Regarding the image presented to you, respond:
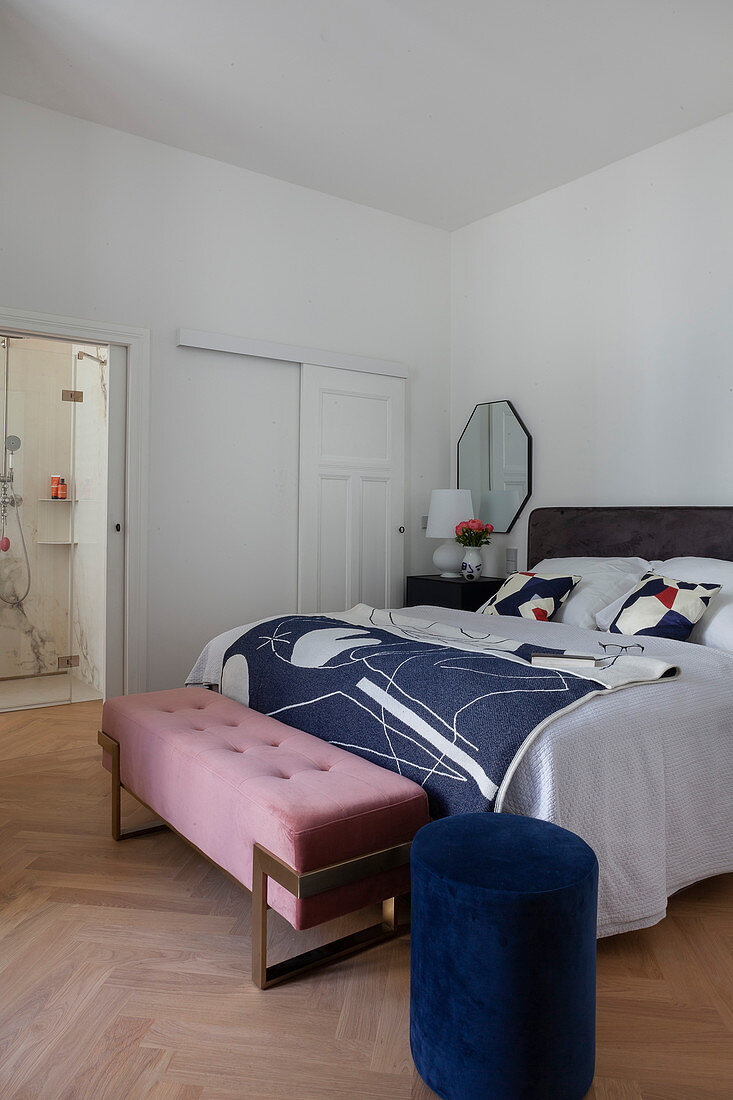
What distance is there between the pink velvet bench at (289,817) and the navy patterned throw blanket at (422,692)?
9cm

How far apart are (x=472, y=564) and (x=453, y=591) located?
0.88 feet

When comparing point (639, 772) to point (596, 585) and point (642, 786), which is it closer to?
point (642, 786)

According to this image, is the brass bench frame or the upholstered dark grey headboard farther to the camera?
the upholstered dark grey headboard

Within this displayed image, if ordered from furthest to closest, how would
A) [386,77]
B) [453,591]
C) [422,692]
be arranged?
1. [453,591]
2. [386,77]
3. [422,692]

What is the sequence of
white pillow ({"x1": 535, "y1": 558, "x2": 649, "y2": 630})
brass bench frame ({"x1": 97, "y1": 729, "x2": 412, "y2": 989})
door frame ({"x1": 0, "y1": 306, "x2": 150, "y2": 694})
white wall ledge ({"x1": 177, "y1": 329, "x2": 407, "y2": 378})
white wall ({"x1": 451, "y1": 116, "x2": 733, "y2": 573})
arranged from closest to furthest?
brass bench frame ({"x1": 97, "y1": 729, "x2": 412, "y2": 989}) < white pillow ({"x1": 535, "y1": 558, "x2": 649, "y2": 630}) < white wall ({"x1": 451, "y1": 116, "x2": 733, "y2": 573}) < door frame ({"x1": 0, "y1": 306, "x2": 150, "y2": 694}) < white wall ledge ({"x1": 177, "y1": 329, "x2": 407, "y2": 378})

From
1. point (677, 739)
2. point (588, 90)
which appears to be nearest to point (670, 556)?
point (677, 739)

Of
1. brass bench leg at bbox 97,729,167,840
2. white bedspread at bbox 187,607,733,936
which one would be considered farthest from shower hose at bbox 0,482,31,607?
white bedspread at bbox 187,607,733,936

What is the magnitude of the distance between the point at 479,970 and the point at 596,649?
1.49 meters

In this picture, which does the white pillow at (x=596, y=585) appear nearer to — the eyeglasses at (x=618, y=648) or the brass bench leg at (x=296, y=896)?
the eyeglasses at (x=618, y=648)

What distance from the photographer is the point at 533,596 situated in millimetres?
3344

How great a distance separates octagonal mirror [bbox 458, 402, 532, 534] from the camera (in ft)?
15.1

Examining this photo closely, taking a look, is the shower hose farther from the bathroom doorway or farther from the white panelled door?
the white panelled door

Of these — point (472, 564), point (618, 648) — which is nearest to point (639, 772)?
point (618, 648)

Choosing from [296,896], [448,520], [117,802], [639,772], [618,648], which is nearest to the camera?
[296,896]
